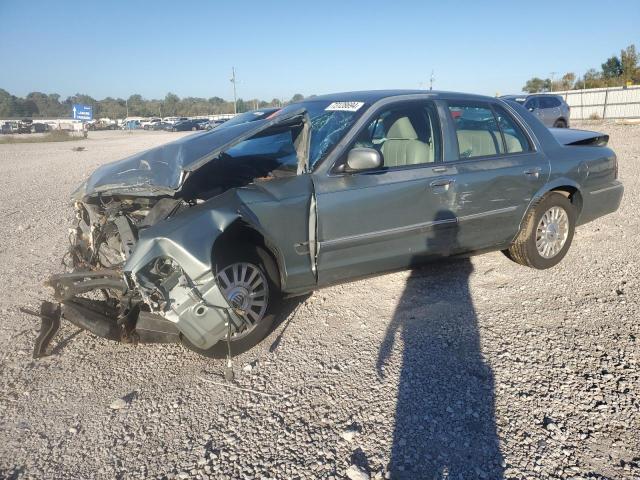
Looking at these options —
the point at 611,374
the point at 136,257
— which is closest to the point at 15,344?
the point at 136,257

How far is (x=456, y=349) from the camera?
323 centimetres

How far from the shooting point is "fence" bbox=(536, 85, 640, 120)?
26.7 metres

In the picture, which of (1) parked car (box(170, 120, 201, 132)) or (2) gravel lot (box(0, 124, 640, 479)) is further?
(1) parked car (box(170, 120, 201, 132))

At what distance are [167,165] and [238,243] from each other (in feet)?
2.33

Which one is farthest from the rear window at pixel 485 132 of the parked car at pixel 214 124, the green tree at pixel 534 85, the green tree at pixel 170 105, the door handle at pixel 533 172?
the green tree at pixel 170 105

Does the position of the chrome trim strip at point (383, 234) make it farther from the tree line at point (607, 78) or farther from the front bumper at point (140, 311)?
the tree line at point (607, 78)

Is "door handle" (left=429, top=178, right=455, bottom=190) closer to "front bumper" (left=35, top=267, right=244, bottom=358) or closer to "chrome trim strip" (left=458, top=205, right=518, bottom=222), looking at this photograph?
"chrome trim strip" (left=458, top=205, right=518, bottom=222)

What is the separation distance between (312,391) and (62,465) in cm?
137

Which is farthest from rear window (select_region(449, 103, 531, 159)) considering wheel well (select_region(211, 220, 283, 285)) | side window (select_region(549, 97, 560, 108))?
side window (select_region(549, 97, 560, 108))

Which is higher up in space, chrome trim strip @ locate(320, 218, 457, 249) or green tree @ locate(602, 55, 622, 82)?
green tree @ locate(602, 55, 622, 82)

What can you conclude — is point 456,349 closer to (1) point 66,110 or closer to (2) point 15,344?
(2) point 15,344

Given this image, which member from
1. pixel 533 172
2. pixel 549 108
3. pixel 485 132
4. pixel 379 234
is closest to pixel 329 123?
pixel 379 234

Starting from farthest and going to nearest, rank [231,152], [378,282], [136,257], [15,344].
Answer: [378,282]
[231,152]
[15,344]
[136,257]

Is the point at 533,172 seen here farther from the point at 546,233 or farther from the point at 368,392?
the point at 368,392
